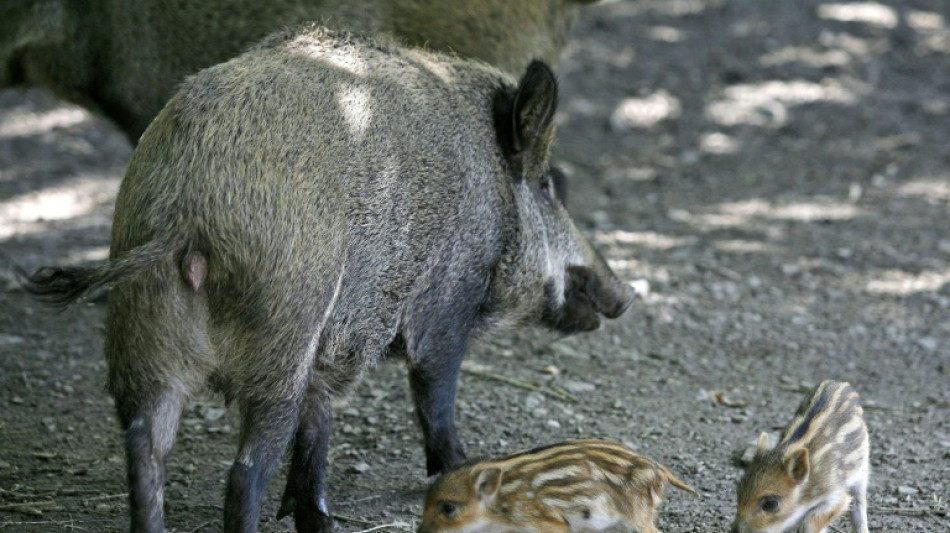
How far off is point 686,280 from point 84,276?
3.97m

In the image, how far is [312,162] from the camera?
11.7ft

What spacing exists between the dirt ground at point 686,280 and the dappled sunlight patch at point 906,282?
0.01 meters

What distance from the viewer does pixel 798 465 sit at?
3664mm

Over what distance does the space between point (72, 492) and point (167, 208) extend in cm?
143

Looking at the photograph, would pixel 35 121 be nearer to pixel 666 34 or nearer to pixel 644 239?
pixel 644 239

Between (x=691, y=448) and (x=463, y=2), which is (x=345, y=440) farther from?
(x=463, y=2)

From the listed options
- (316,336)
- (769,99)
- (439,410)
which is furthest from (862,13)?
(316,336)

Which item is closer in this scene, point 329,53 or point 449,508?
point 449,508

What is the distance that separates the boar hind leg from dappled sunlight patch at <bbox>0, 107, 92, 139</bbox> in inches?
206

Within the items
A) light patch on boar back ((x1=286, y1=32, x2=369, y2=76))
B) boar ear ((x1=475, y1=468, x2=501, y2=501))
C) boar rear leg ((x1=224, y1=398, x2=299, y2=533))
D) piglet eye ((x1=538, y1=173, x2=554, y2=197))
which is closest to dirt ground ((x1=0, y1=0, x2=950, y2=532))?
boar ear ((x1=475, y1=468, x2=501, y2=501))

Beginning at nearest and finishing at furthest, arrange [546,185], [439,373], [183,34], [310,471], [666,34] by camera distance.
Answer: [310,471]
[439,373]
[546,185]
[183,34]
[666,34]

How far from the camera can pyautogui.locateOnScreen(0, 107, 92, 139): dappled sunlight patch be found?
860 centimetres

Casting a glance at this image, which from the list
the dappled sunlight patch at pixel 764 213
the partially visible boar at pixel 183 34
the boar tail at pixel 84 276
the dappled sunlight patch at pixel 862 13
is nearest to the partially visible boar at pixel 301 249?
the boar tail at pixel 84 276

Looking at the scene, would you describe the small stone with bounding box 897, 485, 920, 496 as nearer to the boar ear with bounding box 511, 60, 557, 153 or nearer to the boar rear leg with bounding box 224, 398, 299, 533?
the boar ear with bounding box 511, 60, 557, 153
